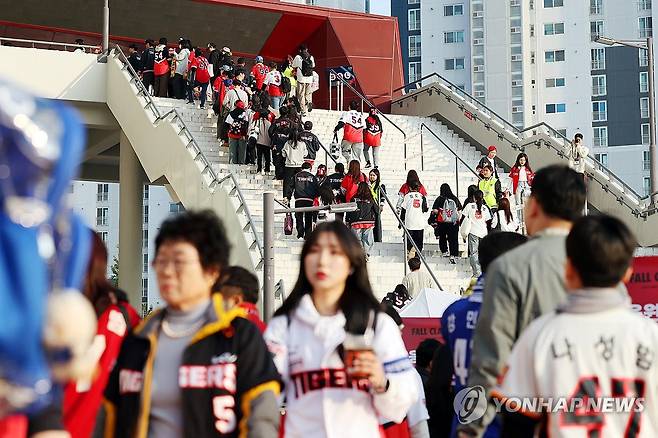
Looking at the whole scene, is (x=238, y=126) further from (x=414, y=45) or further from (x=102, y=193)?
(x=102, y=193)

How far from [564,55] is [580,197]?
8778 cm

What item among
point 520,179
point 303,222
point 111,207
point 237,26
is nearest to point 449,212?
point 303,222

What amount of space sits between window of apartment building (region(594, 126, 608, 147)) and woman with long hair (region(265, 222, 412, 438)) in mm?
85631

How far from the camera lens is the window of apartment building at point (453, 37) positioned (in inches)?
3688

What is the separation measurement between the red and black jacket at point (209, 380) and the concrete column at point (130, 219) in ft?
78.5

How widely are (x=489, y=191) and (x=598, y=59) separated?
73.0 m

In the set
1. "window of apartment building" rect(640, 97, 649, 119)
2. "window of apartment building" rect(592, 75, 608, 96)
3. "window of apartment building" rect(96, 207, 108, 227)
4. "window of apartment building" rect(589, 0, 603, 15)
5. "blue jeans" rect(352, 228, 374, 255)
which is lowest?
"blue jeans" rect(352, 228, 374, 255)

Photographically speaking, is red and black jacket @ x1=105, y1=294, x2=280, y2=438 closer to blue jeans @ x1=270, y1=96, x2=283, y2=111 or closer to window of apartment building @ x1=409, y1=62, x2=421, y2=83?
blue jeans @ x1=270, y1=96, x2=283, y2=111

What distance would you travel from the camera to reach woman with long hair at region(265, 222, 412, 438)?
14.1ft

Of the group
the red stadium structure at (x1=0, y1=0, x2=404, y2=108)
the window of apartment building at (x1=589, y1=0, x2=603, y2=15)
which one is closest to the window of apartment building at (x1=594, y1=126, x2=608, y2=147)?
the window of apartment building at (x1=589, y1=0, x2=603, y2=15)

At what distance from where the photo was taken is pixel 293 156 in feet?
67.1

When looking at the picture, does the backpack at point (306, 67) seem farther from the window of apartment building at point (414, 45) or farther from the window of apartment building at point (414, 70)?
the window of apartment building at point (414, 45)

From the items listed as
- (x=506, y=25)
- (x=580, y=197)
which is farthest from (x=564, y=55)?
(x=580, y=197)

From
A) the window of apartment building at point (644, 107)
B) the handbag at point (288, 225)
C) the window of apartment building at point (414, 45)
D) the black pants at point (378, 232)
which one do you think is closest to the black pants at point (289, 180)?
the handbag at point (288, 225)
